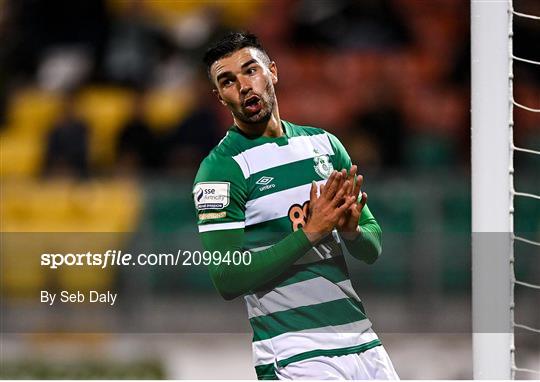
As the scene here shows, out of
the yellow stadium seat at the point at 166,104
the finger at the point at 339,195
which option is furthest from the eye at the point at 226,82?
the yellow stadium seat at the point at 166,104

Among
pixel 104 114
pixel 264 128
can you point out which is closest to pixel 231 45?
pixel 264 128

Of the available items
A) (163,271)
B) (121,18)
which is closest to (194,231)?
(163,271)

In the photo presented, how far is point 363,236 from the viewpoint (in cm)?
187

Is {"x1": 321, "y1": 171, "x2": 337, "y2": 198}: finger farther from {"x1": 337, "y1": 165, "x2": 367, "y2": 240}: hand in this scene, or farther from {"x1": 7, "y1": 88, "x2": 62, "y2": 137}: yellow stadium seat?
{"x1": 7, "y1": 88, "x2": 62, "y2": 137}: yellow stadium seat

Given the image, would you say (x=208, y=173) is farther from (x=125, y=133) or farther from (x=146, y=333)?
(x=125, y=133)

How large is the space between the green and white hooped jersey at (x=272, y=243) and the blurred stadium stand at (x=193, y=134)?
92cm

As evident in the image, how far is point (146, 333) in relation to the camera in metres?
3.39

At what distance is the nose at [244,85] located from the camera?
1.86 meters

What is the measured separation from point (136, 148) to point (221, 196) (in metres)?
2.52

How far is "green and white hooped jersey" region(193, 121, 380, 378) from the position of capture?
180cm

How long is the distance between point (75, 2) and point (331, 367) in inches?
161
